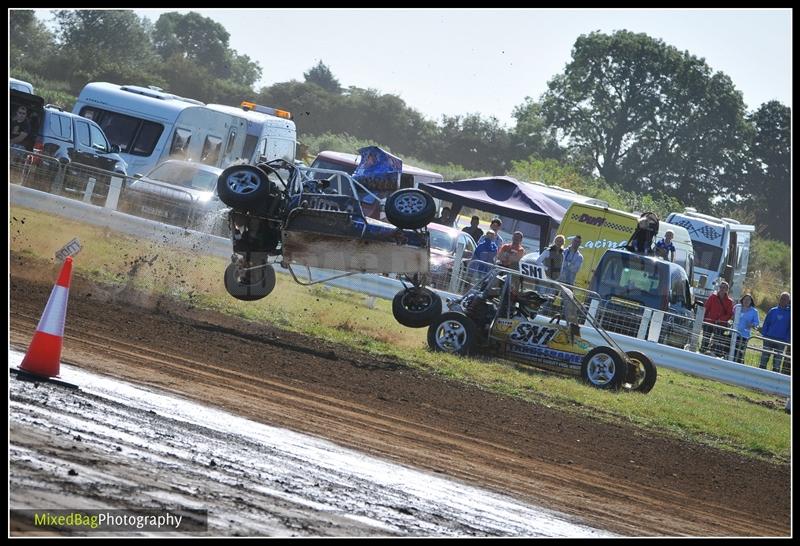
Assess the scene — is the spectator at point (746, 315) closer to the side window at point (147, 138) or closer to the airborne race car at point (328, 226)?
the airborne race car at point (328, 226)

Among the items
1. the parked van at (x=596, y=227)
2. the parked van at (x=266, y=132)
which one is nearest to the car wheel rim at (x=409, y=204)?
the parked van at (x=596, y=227)

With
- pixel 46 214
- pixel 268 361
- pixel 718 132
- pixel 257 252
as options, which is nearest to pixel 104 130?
pixel 46 214

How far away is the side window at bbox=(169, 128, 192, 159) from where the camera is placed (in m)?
25.2

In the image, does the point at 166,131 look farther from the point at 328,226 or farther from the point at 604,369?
the point at 604,369

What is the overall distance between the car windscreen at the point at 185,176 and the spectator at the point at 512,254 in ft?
18.6

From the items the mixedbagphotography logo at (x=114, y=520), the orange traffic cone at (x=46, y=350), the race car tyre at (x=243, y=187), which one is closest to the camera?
the mixedbagphotography logo at (x=114, y=520)

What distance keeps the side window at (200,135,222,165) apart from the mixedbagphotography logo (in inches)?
783

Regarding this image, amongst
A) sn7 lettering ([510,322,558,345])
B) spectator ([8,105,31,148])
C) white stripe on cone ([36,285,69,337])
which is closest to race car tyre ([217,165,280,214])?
sn7 lettering ([510,322,558,345])

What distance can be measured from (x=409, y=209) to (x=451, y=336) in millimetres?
2113

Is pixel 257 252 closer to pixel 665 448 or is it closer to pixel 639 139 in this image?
pixel 665 448

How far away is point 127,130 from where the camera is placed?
26031 mm

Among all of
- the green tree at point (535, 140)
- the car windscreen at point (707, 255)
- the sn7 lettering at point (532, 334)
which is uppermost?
the green tree at point (535, 140)

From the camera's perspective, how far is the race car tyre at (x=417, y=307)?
47.0 feet

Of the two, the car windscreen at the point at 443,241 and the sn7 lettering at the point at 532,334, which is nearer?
the sn7 lettering at the point at 532,334
